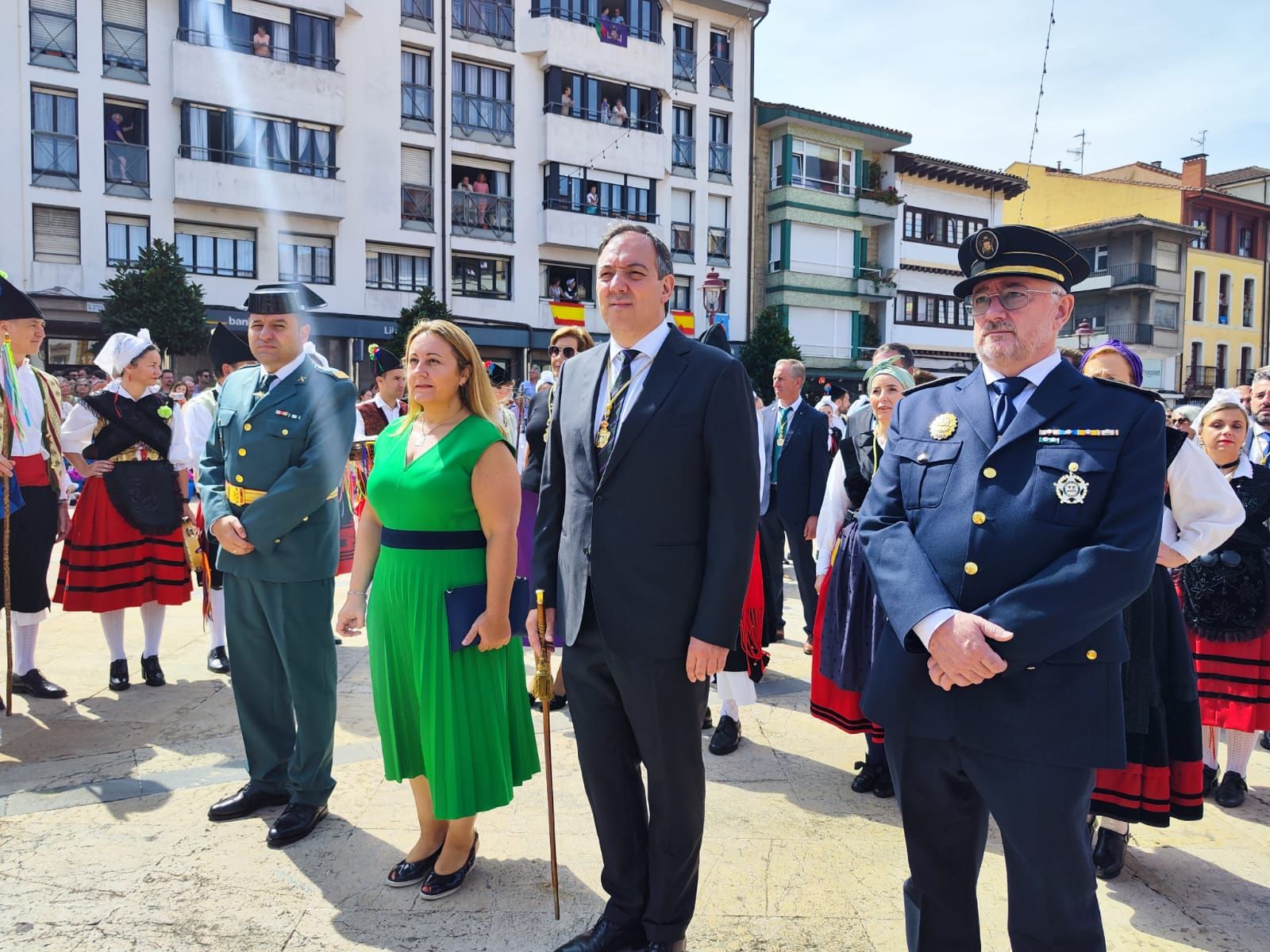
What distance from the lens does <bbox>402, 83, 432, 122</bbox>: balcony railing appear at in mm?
25359

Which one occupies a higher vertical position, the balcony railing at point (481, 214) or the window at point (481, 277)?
the balcony railing at point (481, 214)

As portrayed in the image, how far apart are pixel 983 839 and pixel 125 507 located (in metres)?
5.39

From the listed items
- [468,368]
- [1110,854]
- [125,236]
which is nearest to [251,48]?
[125,236]

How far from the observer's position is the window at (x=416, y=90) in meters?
25.4

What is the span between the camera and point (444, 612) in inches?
128

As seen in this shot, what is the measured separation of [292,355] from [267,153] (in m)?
22.5

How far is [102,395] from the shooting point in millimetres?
5754

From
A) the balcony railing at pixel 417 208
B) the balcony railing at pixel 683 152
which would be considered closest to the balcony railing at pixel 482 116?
the balcony railing at pixel 417 208

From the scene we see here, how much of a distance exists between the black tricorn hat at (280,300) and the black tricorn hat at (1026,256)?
8.96 feet

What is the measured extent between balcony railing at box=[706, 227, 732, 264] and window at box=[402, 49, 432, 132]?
10007mm

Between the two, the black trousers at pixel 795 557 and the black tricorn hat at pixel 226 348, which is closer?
the black tricorn hat at pixel 226 348

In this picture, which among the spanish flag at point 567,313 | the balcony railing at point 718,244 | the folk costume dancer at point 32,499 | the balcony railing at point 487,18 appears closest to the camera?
the folk costume dancer at point 32,499

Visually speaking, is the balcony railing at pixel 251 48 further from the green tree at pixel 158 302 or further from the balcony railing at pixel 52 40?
the green tree at pixel 158 302

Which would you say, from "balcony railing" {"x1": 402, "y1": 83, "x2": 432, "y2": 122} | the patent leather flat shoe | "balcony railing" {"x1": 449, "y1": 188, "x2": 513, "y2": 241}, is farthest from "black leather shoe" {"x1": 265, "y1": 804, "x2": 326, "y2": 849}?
"balcony railing" {"x1": 402, "y1": 83, "x2": 432, "y2": 122}
